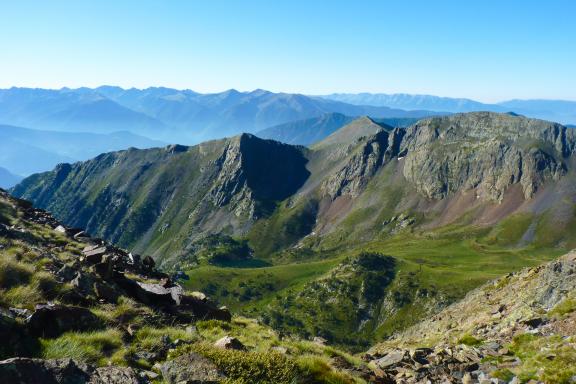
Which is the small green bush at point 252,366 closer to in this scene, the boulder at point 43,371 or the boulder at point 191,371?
the boulder at point 191,371

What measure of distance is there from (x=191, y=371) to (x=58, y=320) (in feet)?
19.9

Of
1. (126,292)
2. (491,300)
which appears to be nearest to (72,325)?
(126,292)

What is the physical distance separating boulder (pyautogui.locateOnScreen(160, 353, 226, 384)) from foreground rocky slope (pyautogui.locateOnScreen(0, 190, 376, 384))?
37mm

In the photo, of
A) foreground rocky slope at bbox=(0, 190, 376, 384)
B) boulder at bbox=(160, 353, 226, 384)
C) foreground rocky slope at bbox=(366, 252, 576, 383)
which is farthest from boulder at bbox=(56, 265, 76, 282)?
foreground rocky slope at bbox=(366, 252, 576, 383)

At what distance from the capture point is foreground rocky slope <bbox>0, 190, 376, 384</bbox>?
1382 cm

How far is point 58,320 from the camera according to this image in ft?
54.2

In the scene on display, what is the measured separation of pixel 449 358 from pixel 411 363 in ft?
9.68

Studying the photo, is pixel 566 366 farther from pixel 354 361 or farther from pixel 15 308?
pixel 15 308

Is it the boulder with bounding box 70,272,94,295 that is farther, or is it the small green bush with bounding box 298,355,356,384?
the boulder with bounding box 70,272,94,295

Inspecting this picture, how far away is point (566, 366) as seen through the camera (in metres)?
23.0

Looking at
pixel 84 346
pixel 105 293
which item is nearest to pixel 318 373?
pixel 84 346

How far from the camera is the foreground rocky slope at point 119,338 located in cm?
1382

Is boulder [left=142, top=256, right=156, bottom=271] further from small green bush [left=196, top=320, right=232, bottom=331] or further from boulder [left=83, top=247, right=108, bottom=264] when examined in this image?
small green bush [left=196, top=320, right=232, bottom=331]

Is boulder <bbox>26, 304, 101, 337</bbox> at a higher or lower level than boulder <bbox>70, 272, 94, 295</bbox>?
higher
